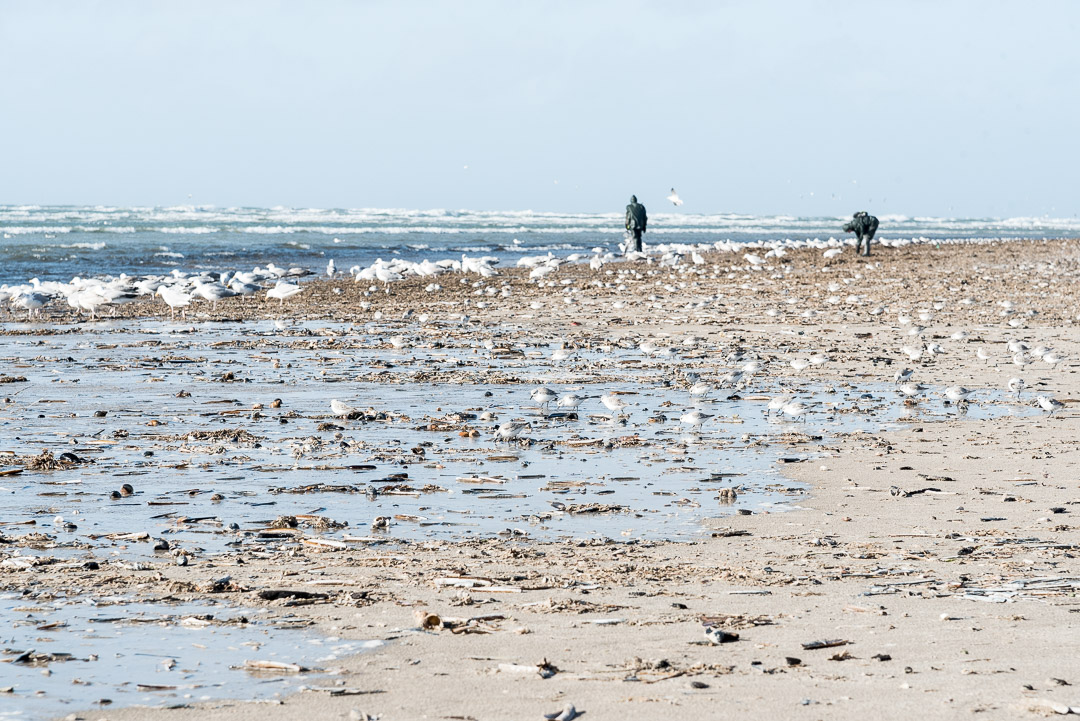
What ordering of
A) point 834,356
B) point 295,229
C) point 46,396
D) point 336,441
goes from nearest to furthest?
point 336,441 → point 46,396 → point 834,356 → point 295,229

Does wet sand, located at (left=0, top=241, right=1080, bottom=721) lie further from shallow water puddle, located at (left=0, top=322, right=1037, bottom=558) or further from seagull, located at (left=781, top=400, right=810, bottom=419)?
seagull, located at (left=781, top=400, right=810, bottom=419)

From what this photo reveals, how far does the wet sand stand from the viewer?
12.6 ft

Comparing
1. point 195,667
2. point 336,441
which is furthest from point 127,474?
point 195,667

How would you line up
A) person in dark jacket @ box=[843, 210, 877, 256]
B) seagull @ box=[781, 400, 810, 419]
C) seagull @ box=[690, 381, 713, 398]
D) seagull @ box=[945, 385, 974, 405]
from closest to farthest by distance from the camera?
seagull @ box=[781, 400, 810, 419] → seagull @ box=[945, 385, 974, 405] → seagull @ box=[690, 381, 713, 398] → person in dark jacket @ box=[843, 210, 877, 256]

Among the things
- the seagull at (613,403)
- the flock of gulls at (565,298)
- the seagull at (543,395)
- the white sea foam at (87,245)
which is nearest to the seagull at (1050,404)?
the flock of gulls at (565,298)

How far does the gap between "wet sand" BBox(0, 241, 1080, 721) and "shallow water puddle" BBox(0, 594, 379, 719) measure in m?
0.11

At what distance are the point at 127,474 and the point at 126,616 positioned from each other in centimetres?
305

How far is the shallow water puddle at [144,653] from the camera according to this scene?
12.9 ft

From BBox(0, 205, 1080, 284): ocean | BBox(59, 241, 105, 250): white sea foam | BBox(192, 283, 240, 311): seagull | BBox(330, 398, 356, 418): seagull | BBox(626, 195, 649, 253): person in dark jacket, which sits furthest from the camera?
BBox(59, 241, 105, 250): white sea foam

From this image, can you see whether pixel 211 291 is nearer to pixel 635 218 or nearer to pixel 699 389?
pixel 699 389

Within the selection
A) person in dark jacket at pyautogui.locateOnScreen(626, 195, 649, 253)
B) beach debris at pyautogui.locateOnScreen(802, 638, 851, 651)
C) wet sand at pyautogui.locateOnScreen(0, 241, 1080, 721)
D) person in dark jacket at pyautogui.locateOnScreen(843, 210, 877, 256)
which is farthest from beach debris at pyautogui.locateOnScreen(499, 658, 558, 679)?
person in dark jacket at pyautogui.locateOnScreen(626, 195, 649, 253)

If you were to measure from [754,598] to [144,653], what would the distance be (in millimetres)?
2385

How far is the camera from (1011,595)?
4902 millimetres

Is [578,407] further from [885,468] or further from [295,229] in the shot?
[295,229]
